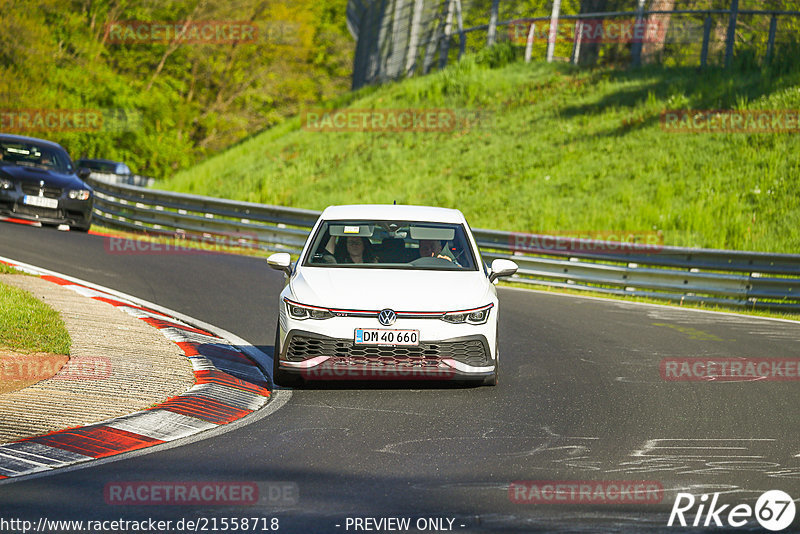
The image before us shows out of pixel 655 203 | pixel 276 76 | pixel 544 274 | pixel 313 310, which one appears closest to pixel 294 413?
pixel 313 310

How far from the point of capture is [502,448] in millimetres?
6688

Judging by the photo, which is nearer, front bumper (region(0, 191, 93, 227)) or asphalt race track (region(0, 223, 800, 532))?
asphalt race track (region(0, 223, 800, 532))

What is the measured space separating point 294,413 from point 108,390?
1.41 metres

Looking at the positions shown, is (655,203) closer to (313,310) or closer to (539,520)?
(313,310)

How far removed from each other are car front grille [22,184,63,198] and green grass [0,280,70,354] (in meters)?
9.34

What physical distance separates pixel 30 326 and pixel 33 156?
12.4 metres

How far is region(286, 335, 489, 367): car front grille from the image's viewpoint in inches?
316

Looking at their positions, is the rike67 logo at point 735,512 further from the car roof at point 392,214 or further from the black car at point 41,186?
the black car at point 41,186

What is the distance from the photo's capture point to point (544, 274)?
1820cm

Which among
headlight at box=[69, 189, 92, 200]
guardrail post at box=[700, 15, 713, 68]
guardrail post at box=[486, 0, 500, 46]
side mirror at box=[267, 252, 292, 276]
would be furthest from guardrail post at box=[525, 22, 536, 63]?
side mirror at box=[267, 252, 292, 276]

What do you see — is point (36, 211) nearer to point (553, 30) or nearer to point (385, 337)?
point (385, 337)

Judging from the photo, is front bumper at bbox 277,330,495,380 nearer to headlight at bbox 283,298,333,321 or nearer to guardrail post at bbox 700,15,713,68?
headlight at bbox 283,298,333,321

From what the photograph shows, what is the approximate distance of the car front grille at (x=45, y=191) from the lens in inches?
784

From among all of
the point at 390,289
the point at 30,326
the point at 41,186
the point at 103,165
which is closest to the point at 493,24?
the point at 103,165
